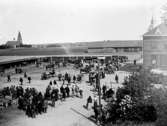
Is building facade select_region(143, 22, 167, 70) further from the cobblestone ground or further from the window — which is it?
the cobblestone ground

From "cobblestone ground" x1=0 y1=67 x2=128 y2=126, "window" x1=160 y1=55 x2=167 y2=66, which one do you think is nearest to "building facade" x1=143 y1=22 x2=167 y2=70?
"window" x1=160 y1=55 x2=167 y2=66

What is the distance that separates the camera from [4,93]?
26.1 meters

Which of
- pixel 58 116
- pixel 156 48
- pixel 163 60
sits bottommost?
pixel 58 116

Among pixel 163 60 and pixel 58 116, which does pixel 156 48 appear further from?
pixel 58 116

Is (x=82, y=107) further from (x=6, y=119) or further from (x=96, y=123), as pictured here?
(x=6, y=119)

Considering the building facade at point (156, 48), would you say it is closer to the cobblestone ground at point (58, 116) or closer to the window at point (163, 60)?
the window at point (163, 60)

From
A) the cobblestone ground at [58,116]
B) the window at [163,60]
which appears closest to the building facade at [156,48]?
the window at [163,60]

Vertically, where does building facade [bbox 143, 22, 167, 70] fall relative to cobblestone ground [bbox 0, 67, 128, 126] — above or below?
above

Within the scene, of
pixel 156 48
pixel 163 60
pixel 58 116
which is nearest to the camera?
pixel 58 116

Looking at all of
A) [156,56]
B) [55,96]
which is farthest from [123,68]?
[55,96]

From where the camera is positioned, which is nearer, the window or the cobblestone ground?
the cobblestone ground

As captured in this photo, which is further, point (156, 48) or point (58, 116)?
point (156, 48)

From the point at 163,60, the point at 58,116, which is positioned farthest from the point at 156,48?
the point at 58,116

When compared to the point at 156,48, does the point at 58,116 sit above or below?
below
